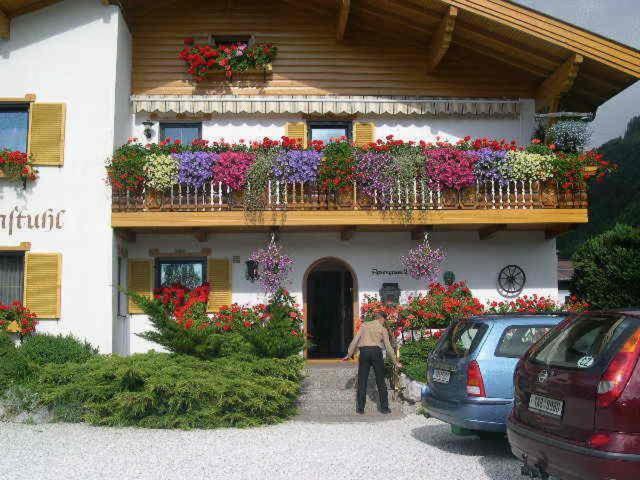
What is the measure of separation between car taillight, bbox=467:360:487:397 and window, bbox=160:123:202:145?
9608mm

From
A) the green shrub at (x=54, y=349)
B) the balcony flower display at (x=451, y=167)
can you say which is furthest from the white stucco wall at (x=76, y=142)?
the balcony flower display at (x=451, y=167)

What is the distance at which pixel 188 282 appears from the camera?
50.2 ft

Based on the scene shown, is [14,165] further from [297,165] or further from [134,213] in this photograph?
[297,165]

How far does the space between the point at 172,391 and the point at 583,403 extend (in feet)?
20.8

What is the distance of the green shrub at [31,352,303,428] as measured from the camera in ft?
33.5

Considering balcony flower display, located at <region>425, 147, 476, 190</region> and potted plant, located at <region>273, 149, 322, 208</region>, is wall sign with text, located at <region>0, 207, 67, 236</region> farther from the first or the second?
balcony flower display, located at <region>425, 147, 476, 190</region>

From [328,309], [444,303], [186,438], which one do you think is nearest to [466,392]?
[186,438]

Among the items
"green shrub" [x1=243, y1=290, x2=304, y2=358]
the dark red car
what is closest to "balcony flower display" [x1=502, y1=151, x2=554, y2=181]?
"green shrub" [x1=243, y1=290, x2=304, y2=358]

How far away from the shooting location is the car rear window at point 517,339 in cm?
806

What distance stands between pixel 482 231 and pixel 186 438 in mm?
8172

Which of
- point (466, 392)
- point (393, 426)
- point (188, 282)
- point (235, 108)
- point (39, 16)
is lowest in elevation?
point (393, 426)

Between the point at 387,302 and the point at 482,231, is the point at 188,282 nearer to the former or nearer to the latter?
the point at 387,302

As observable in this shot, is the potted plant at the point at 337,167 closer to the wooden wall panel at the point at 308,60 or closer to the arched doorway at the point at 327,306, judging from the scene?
the wooden wall panel at the point at 308,60

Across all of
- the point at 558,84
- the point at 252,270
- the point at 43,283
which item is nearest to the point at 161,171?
the point at 252,270
